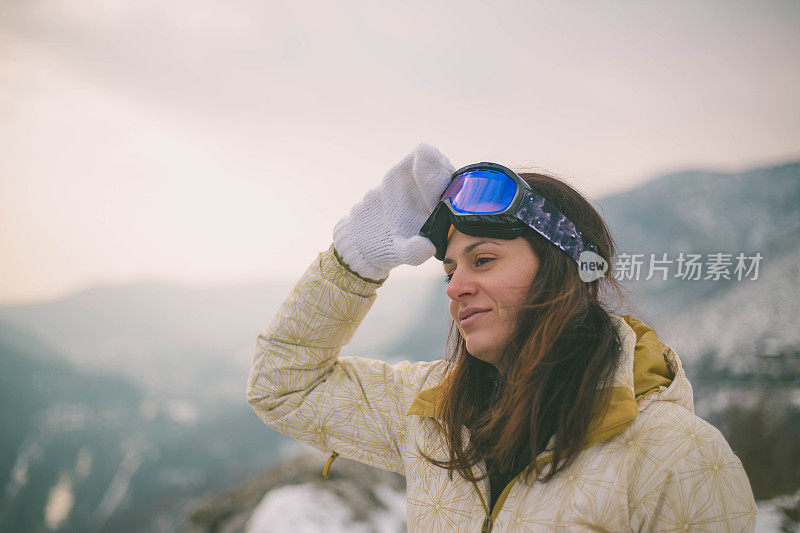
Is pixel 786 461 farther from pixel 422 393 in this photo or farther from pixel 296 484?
pixel 296 484

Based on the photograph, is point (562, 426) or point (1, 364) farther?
point (1, 364)

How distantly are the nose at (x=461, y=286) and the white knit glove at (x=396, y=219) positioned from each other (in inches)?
5.8

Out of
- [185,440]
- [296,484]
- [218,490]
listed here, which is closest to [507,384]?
[296,484]

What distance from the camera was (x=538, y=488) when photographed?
104 cm

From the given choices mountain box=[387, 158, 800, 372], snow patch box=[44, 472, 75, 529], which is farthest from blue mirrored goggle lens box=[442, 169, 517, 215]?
snow patch box=[44, 472, 75, 529]

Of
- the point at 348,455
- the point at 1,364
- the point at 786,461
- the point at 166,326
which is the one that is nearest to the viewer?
the point at 348,455

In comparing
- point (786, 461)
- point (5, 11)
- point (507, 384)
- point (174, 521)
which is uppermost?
point (5, 11)

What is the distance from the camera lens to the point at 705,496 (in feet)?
2.91

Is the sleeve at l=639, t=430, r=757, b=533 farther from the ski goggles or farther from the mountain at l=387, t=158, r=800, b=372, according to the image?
the mountain at l=387, t=158, r=800, b=372

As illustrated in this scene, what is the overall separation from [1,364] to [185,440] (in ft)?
3.99

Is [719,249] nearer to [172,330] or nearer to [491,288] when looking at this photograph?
[491,288]

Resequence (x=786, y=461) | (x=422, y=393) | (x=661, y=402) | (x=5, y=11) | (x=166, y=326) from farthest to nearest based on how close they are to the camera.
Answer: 1. (x=166, y=326)
2. (x=5, y=11)
3. (x=786, y=461)
4. (x=422, y=393)
5. (x=661, y=402)

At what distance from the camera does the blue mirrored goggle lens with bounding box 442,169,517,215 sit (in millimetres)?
1258

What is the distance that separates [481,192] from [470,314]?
1.15ft
